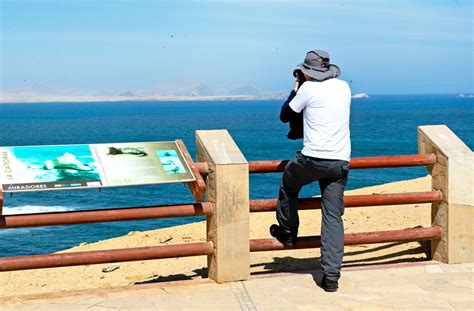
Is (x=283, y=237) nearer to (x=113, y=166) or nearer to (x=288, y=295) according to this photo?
(x=288, y=295)

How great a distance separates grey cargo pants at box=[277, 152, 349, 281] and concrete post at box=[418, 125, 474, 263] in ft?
4.27

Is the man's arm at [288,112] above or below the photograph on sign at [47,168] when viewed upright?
above

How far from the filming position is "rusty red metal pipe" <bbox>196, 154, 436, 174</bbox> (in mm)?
6938

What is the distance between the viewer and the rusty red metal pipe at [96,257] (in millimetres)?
6453

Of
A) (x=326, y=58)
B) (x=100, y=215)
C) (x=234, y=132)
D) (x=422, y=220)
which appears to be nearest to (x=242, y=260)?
(x=100, y=215)

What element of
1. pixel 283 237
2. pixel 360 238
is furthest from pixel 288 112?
pixel 360 238

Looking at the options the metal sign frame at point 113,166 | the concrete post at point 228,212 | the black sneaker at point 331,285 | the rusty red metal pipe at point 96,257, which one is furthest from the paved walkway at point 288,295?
the metal sign frame at point 113,166

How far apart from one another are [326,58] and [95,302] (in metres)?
2.83

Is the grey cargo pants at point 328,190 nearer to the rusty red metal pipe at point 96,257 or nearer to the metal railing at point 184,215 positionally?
the metal railing at point 184,215

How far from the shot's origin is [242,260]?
6836 mm

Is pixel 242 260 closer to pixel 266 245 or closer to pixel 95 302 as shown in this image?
pixel 266 245

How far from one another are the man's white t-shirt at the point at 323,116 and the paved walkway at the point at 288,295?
119 centimetres

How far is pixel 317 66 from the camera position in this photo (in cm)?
653

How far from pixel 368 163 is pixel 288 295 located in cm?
154
